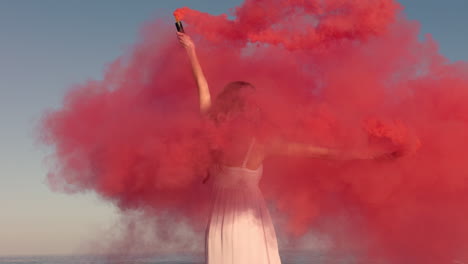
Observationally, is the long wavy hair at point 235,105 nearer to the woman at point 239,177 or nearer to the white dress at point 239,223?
the woman at point 239,177

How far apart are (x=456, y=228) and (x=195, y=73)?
4.28m

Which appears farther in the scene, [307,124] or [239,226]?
[307,124]

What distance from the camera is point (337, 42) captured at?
5.52 meters

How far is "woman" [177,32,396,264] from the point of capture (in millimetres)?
4184

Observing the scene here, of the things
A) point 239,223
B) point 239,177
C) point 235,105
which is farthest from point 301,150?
point 239,223

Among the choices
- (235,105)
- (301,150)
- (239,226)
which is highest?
(235,105)

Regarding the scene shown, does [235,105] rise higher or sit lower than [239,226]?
higher

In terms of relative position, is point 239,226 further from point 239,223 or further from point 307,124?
point 307,124

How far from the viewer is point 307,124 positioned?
17.3 feet

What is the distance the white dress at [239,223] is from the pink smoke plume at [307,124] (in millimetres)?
560

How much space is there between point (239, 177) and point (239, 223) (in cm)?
40

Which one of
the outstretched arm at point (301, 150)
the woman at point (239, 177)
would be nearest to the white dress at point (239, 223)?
the woman at point (239, 177)

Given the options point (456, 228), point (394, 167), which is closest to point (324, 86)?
point (394, 167)

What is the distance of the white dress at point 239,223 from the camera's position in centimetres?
417
